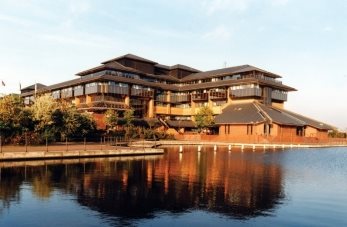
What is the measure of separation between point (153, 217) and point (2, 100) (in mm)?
35094

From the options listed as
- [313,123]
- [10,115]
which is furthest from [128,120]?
[313,123]

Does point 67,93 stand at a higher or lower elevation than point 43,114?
higher

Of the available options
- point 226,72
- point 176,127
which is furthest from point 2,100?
point 226,72

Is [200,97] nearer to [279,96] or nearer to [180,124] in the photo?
[180,124]

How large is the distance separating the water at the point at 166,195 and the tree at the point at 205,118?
4886cm

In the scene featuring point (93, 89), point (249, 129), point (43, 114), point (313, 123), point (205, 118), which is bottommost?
point (249, 129)

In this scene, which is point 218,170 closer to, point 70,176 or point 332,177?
point 332,177

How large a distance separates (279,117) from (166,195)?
6332 centimetres

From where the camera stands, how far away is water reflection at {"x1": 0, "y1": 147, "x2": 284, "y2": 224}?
64.1 ft

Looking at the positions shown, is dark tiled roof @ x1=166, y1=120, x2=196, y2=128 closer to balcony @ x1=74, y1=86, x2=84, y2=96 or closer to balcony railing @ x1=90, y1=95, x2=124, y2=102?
balcony railing @ x1=90, y1=95, x2=124, y2=102

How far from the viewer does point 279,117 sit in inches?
3204

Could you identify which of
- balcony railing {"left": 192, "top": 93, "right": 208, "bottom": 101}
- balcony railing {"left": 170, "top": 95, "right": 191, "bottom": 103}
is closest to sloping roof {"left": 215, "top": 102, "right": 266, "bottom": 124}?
balcony railing {"left": 192, "top": 93, "right": 208, "bottom": 101}

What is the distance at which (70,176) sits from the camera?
2905 centimetres

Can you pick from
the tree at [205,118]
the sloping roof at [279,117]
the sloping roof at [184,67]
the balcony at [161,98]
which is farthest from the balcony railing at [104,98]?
the sloping roof at [279,117]
